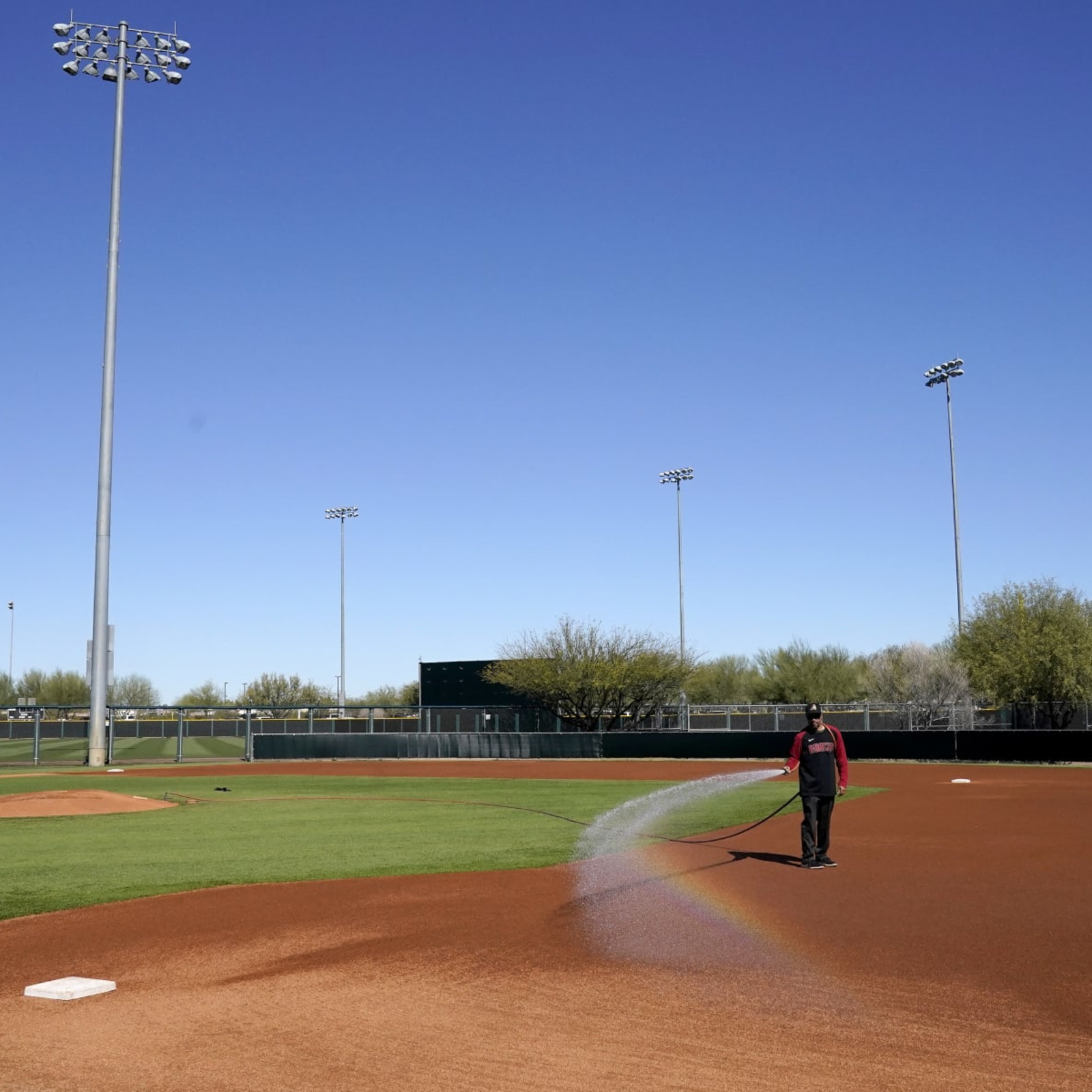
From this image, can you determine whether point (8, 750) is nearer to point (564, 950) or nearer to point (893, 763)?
point (893, 763)

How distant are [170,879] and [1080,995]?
8.95 m

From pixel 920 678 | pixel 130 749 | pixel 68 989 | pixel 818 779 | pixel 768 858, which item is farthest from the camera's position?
pixel 920 678

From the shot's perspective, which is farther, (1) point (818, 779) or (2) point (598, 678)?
(2) point (598, 678)

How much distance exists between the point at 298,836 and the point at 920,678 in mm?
62358

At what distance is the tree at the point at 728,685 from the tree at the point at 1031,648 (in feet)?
108

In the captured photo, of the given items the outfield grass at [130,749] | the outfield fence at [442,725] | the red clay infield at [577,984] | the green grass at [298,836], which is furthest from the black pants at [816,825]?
the outfield grass at [130,749]

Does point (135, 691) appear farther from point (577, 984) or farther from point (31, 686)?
point (577, 984)

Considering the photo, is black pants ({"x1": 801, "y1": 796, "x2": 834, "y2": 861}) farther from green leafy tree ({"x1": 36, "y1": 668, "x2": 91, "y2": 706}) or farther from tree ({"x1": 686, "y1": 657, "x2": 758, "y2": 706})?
green leafy tree ({"x1": 36, "y1": 668, "x2": 91, "y2": 706})

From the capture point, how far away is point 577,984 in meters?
7.74

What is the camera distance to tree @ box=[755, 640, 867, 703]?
8381 cm

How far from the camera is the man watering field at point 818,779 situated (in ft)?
43.9

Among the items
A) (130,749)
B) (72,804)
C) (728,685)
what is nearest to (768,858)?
(72,804)

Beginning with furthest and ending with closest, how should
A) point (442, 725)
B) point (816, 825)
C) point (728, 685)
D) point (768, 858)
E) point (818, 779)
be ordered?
point (728, 685) < point (442, 725) < point (768, 858) < point (816, 825) < point (818, 779)

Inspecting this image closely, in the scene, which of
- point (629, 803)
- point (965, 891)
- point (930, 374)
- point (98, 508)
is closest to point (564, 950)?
point (965, 891)
